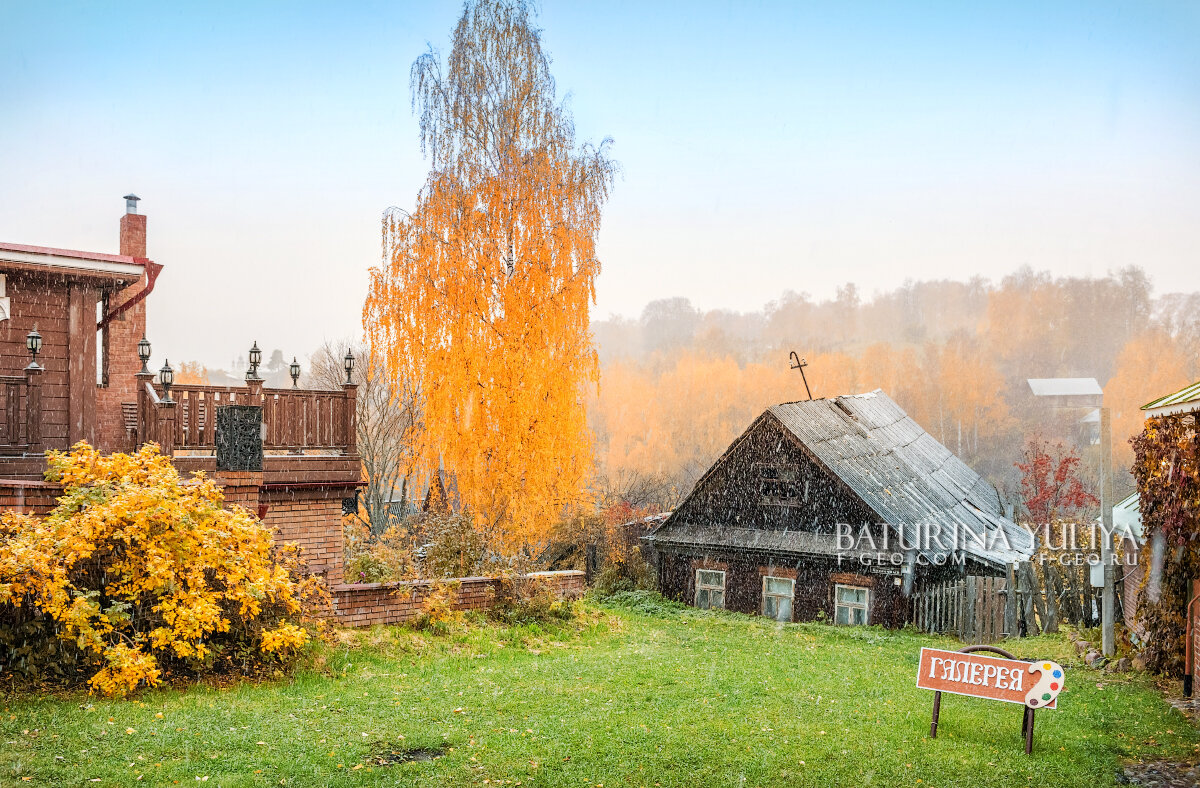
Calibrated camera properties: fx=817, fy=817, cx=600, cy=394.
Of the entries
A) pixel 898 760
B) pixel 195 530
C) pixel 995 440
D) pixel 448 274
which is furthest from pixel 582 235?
pixel 995 440

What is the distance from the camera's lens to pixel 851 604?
18125 millimetres

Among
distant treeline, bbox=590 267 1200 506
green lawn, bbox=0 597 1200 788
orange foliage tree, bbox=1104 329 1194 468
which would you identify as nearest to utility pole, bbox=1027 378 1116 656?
green lawn, bbox=0 597 1200 788

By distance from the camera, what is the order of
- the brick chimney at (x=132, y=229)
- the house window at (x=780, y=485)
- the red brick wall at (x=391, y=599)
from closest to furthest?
the red brick wall at (x=391, y=599) < the house window at (x=780, y=485) < the brick chimney at (x=132, y=229)

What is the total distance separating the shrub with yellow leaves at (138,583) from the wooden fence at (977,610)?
40.3 ft

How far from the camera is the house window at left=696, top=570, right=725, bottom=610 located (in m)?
20.2

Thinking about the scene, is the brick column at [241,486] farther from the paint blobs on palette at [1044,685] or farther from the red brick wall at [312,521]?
the paint blobs on palette at [1044,685]

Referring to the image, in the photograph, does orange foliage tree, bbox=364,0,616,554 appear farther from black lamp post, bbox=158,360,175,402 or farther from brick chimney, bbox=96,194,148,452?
black lamp post, bbox=158,360,175,402

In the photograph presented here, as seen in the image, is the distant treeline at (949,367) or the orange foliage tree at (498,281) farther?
the distant treeline at (949,367)

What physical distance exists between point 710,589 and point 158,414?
44.1ft

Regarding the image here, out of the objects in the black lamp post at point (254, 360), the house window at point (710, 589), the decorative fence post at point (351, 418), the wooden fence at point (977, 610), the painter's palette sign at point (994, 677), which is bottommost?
the house window at point (710, 589)

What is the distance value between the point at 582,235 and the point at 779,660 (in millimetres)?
11024

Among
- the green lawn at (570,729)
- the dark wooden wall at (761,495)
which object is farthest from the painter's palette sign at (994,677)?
the dark wooden wall at (761,495)

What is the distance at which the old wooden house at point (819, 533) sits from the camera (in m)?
17.7

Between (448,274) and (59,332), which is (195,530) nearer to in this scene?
(59,332)
